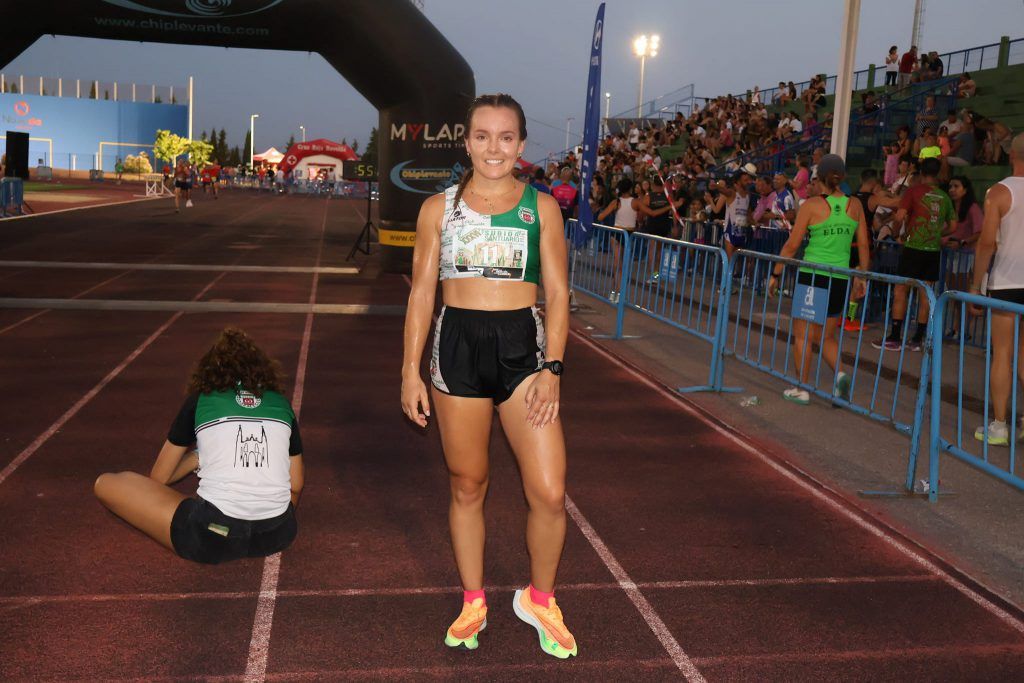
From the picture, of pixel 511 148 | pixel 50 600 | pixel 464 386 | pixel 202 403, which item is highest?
pixel 511 148

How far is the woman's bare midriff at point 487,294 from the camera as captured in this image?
3547 mm

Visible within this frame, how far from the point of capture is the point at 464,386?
140 inches

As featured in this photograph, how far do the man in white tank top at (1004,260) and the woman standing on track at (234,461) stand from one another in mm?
5012

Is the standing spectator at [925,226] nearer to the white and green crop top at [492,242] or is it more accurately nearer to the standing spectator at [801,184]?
the standing spectator at [801,184]

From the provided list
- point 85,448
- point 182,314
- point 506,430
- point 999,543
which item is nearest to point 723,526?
point 999,543

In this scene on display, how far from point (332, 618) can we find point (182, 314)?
8.88m

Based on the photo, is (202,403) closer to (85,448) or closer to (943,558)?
(85,448)

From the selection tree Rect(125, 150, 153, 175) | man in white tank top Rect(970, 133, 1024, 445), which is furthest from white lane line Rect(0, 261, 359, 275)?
tree Rect(125, 150, 153, 175)

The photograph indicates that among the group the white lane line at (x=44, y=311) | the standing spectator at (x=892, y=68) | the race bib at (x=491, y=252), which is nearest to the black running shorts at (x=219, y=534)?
the race bib at (x=491, y=252)

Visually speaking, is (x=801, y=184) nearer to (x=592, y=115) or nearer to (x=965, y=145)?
(x=965, y=145)

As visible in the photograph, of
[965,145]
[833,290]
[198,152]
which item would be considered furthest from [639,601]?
[198,152]

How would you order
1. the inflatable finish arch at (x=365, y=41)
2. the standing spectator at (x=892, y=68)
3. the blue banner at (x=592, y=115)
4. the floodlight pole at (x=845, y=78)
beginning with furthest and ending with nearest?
the standing spectator at (x=892, y=68) < the inflatable finish arch at (x=365, y=41) < the floodlight pole at (x=845, y=78) < the blue banner at (x=592, y=115)

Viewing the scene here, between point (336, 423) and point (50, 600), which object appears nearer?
point (50, 600)

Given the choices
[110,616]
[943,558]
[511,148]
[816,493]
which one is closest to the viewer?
[511,148]
